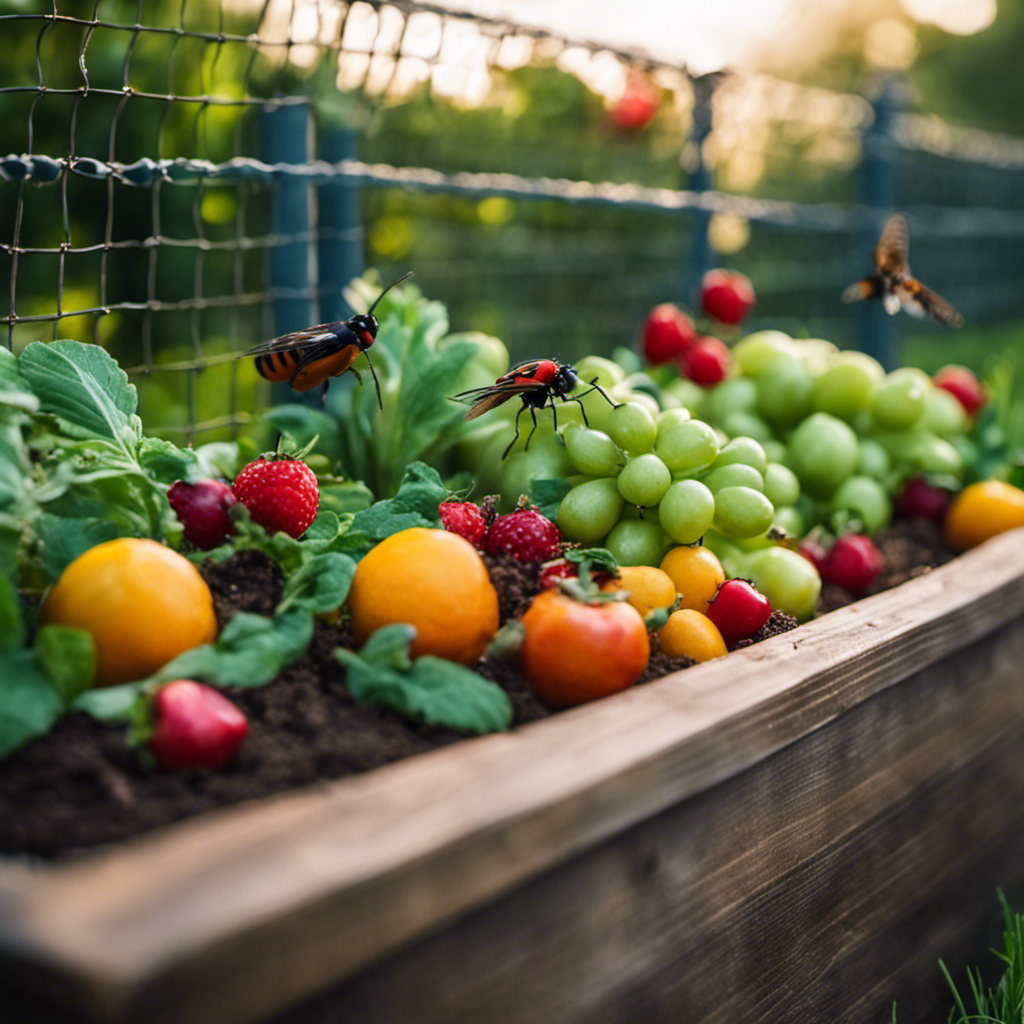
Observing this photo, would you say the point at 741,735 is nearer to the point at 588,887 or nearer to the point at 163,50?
the point at 588,887

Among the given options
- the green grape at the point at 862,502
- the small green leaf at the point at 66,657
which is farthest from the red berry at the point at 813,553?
the small green leaf at the point at 66,657

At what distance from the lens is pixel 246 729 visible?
2.57 ft

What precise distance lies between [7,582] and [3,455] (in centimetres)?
13

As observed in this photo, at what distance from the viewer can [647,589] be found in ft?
3.57

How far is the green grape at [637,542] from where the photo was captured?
1.23 metres

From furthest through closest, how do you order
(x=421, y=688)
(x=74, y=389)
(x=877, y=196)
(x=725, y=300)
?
(x=877, y=196), (x=725, y=300), (x=74, y=389), (x=421, y=688)

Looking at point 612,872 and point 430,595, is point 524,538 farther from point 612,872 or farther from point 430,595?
point 612,872

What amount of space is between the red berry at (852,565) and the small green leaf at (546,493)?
19.9 inches

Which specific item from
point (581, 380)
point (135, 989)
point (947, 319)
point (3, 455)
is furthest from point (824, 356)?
point (135, 989)

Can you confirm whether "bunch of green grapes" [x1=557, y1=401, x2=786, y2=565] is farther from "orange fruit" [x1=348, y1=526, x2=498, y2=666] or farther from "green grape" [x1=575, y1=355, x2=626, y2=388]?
"orange fruit" [x1=348, y1=526, x2=498, y2=666]

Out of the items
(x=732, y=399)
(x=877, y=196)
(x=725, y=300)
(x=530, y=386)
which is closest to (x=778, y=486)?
(x=732, y=399)

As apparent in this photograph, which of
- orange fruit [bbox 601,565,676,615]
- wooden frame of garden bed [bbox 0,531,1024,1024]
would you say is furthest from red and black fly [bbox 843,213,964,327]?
orange fruit [bbox 601,565,676,615]

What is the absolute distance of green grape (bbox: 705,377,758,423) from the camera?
1735 millimetres

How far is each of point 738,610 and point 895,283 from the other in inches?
33.8
